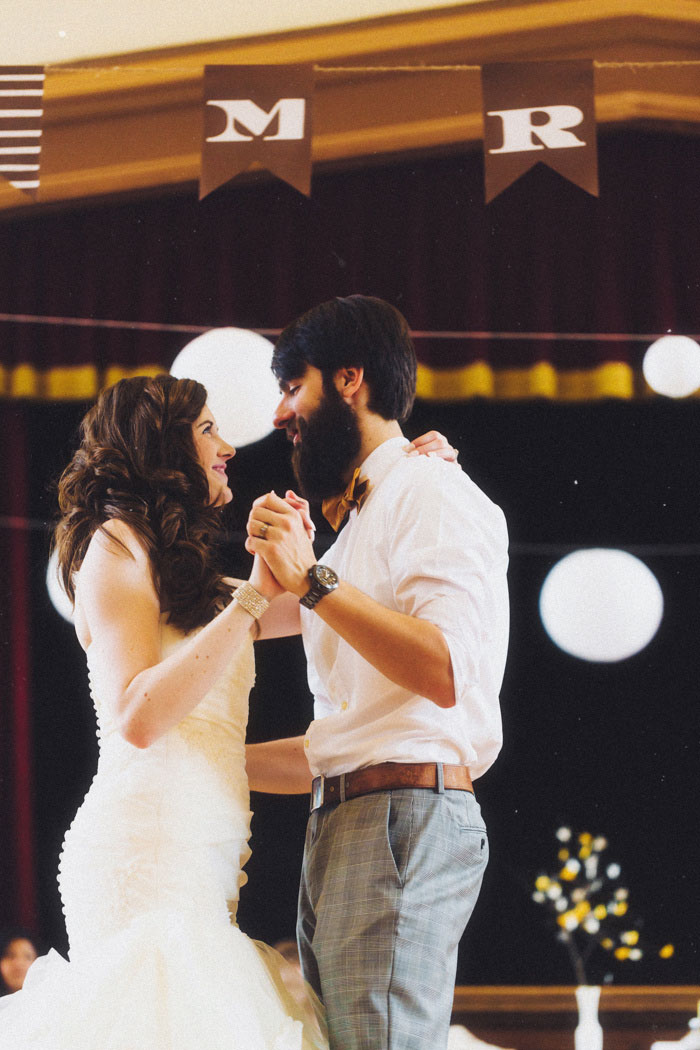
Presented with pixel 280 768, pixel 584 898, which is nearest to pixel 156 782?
pixel 280 768

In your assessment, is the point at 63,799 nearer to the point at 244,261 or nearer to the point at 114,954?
the point at 244,261

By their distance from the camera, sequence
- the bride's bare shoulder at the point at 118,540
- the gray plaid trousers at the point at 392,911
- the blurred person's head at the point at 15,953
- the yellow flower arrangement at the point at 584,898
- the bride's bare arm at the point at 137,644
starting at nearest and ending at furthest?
1. the gray plaid trousers at the point at 392,911
2. the bride's bare arm at the point at 137,644
3. the bride's bare shoulder at the point at 118,540
4. the blurred person's head at the point at 15,953
5. the yellow flower arrangement at the point at 584,898

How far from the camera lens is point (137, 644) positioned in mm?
1547

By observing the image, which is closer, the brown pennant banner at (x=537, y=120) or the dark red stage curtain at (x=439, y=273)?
the brown pennant banner at (x=537, y=120)

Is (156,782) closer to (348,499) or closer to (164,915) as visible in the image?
(164,915)

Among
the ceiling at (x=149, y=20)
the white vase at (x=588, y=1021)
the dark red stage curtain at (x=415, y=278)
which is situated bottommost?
the white vase at (x=588, y=1021)

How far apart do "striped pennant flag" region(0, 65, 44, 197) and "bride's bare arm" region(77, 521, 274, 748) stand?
1588mm

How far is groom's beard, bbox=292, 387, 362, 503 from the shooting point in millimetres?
1722

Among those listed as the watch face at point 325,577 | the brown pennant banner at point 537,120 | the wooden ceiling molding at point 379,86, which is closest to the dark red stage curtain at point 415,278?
the wooden ceiling molding at point 379,86

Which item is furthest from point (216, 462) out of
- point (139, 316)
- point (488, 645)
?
point (139, 316)

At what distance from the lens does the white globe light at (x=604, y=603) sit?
402 cm

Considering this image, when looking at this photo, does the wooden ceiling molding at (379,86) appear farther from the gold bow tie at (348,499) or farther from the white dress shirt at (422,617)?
the white dress shirt at (422,617)

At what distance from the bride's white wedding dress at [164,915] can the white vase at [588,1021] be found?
2900 millimetres

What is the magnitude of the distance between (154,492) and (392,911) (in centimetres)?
77
